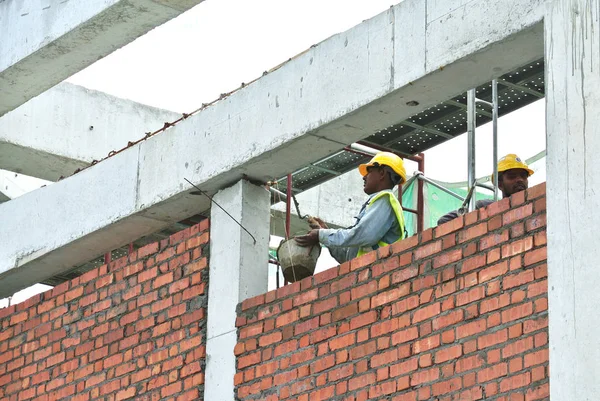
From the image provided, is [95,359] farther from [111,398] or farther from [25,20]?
[25,20]

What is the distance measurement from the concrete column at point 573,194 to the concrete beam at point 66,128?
23.8ft

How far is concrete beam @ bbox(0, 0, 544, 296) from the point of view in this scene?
1034cm

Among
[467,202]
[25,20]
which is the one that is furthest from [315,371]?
[25,20]

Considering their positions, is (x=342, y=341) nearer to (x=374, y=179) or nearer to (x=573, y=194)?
(x=374, y=179)

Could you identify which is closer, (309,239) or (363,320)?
(363,320)

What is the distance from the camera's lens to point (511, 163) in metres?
11.8

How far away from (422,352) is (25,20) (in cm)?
522

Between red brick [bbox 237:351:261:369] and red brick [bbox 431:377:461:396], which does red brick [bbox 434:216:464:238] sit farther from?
red brick [bbox 237:351:261:369]

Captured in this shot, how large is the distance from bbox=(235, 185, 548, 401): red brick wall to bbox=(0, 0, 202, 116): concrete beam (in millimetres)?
2449

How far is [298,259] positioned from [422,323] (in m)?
1.71

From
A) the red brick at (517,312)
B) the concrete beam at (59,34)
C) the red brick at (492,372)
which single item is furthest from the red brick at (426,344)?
the concrete beam at (59,34)

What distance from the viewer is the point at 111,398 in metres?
12.7

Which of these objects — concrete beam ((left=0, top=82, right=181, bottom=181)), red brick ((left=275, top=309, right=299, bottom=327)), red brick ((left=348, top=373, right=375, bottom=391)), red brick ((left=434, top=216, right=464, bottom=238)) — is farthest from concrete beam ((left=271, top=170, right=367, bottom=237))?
red brick ((left=434, top=216, right=464, bottom=238))

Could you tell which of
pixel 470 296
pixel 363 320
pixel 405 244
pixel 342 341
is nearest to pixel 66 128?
pixel 342 341
